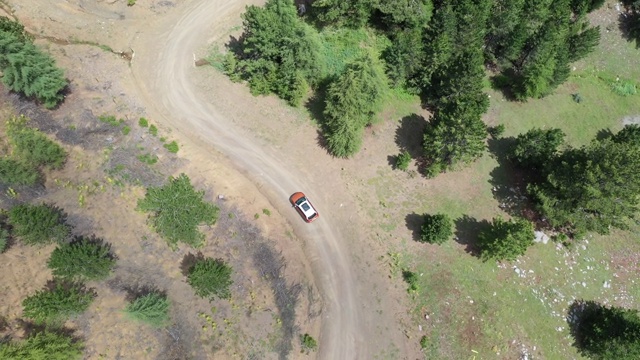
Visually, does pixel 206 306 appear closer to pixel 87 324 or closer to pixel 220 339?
pixel 220 339

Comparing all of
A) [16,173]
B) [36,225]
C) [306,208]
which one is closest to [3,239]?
[36,225]

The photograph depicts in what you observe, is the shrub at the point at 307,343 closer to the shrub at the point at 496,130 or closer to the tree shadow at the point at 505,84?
the shrub at the point at 496,130

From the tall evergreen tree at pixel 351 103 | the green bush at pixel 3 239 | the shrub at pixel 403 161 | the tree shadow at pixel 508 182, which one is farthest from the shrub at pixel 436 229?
the green bush at pixel 3 239

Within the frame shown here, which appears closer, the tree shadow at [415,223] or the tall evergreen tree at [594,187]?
the tall evergreen tree at [594,187]

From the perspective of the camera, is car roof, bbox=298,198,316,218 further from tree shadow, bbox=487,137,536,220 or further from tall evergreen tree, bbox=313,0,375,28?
tall evergreen tree, bbox=313,0,375,28

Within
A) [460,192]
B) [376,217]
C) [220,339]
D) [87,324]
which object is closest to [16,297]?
[87,324]

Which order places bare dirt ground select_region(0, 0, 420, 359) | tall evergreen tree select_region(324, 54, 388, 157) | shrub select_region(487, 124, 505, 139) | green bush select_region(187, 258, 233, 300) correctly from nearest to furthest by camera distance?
green bush select_region(187, 258, 233, 300) → bare dirt ground select_region(0, 0, 420, 359) → tall evergreen tree select_region(324, 54, 388, 157) → shrub select_region(487, 124, 505, 139)

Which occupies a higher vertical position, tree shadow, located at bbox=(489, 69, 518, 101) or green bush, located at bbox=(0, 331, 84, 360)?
green bush, located at bbox=(0, 331, 84, 360)

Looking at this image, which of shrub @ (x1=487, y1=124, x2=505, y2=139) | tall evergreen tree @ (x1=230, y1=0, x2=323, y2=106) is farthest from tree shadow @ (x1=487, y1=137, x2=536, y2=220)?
tall evergreen tree @ (x1=230, y1=0, x2=323, y2=106)
